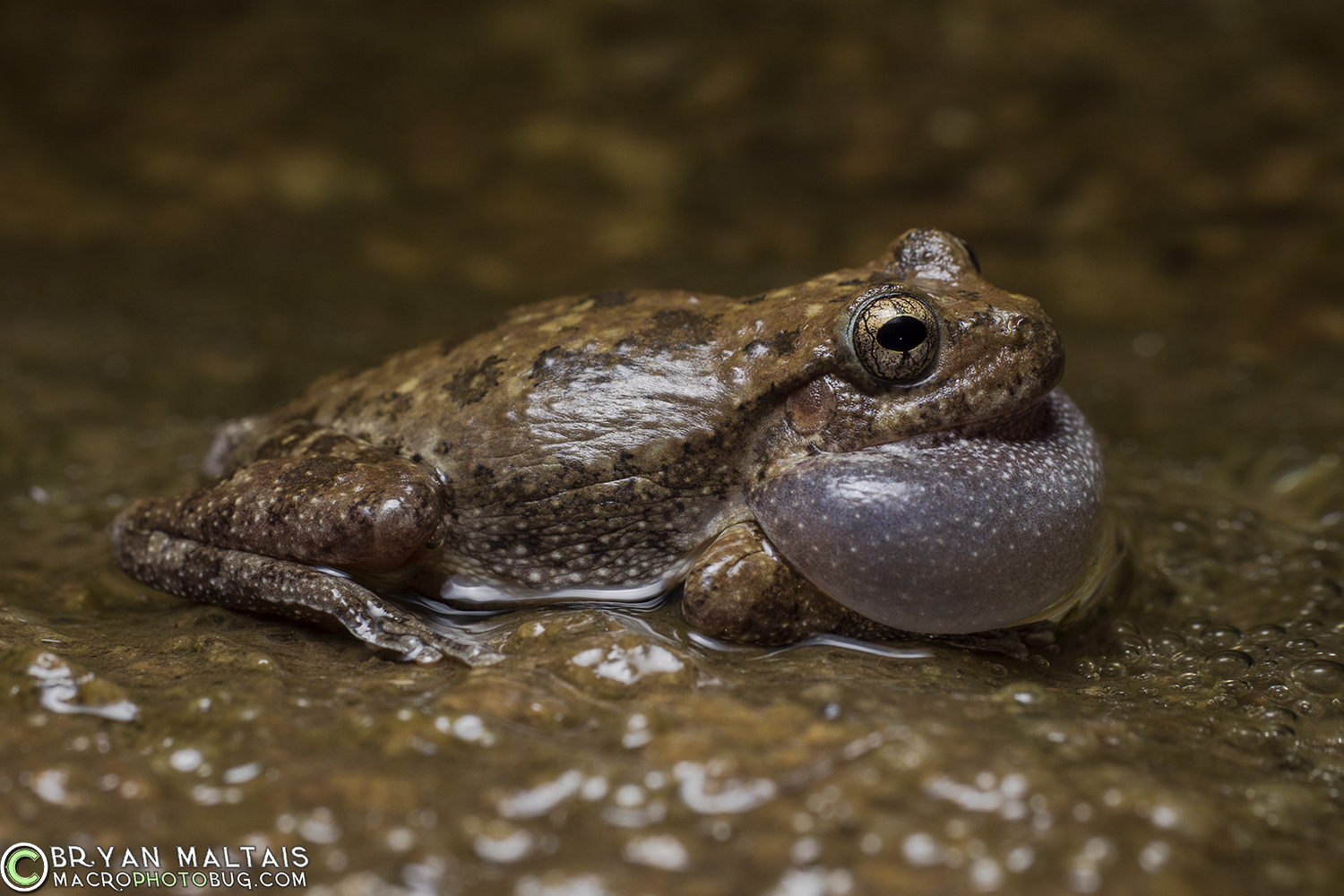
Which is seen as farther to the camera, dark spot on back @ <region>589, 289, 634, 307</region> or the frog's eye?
dark spot on back @ <region>589, 289, 634, 307</region>

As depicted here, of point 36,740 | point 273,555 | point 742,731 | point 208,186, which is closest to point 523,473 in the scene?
point 273,555

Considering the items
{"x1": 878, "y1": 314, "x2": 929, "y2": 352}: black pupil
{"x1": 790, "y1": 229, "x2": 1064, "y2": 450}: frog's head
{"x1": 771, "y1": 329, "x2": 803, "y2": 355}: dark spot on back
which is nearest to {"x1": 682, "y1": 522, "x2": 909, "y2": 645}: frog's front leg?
{"x1": 790, "y1": 229, "x2": 1064, "y2": 450}: frog's head

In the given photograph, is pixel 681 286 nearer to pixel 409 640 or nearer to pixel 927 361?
pixel 927 361

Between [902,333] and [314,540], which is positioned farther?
[314,540]

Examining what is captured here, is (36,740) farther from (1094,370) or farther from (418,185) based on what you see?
(418,185)

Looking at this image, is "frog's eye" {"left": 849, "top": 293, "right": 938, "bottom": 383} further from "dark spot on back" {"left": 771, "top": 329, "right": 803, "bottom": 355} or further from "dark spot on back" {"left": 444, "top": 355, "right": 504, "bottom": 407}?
"dark spot on back" {"left": 444, "top": 355, "right": 504, "bottom": 407}

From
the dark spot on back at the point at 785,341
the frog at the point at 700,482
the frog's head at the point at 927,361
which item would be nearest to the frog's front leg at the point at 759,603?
the frog at the point at 700,482

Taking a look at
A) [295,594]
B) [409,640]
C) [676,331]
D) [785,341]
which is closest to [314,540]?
[295,594]
